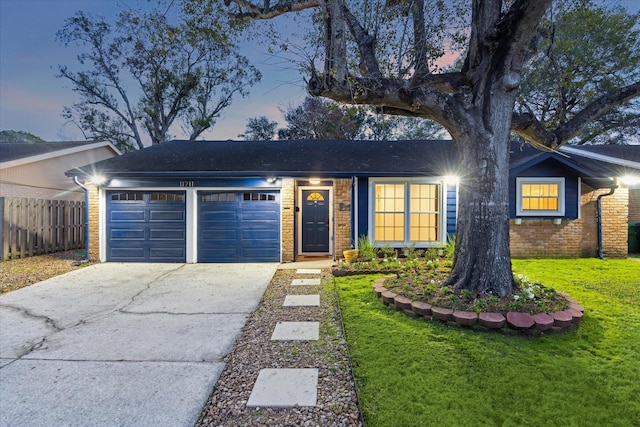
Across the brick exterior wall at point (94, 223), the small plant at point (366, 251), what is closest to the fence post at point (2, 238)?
the brick exterior wall at point (94, 223)

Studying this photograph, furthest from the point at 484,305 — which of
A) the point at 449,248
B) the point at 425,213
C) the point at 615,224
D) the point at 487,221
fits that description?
the point at 615,224

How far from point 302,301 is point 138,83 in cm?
2085

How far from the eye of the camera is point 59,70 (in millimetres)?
17828

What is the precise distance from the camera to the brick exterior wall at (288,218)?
26.7 ft

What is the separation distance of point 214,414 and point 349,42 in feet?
21.3

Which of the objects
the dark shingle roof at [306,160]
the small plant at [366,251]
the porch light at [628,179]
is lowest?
the small plant at [366,251]

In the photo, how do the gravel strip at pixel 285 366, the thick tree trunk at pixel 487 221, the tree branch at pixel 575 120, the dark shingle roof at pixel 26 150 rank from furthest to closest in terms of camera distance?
the dark shingle roof at pixel 26 150 → the tree branch at pixel 575 120 → the thick tree trunk at pixel 487 221 → the gravel strip at pixel 285 366

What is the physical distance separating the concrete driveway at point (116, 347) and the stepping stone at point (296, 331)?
1.63 ft

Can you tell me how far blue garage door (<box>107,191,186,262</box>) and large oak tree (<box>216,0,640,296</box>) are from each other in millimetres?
5380

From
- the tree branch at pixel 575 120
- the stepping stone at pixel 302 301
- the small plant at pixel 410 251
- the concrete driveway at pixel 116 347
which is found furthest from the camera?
the small plant at pixel 410 251

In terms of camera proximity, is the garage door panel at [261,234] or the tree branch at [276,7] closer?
the tree branch at [276,7]

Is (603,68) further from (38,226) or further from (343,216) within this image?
(38,226)

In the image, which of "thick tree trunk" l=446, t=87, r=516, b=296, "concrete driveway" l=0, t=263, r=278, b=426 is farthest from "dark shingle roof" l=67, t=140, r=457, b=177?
"thick tree trunk" l=446, t=87, r=516, b=296

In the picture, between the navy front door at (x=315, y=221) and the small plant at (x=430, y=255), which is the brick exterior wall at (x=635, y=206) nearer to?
the small plant at (x=430, y=255)
